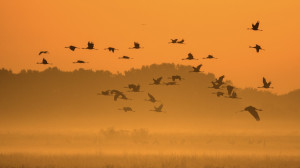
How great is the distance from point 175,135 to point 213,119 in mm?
23312

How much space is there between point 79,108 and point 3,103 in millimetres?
12269

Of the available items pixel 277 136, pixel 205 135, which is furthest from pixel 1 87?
pixel 277 136

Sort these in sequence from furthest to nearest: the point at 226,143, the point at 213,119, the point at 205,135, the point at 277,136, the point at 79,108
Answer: the point at 79,108
the point at 213,119
the point at 205,135
the point at 277,136
the point at 226,143

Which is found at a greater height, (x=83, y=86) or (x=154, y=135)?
(x=83, y=86)

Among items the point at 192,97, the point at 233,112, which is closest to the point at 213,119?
the point at 233,112

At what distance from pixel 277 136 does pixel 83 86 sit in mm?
53045

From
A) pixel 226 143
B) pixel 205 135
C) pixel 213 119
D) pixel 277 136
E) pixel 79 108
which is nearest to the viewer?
pixel 226 143

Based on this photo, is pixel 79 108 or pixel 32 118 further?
pixel 79 108

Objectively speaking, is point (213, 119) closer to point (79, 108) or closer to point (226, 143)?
point (79, 108)

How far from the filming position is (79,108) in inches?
5340

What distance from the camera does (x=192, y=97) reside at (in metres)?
139

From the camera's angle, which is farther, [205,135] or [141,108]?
[141,108]

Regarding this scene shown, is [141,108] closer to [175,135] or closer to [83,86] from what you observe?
[83,86]

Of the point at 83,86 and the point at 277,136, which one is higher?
the point at 83,86
